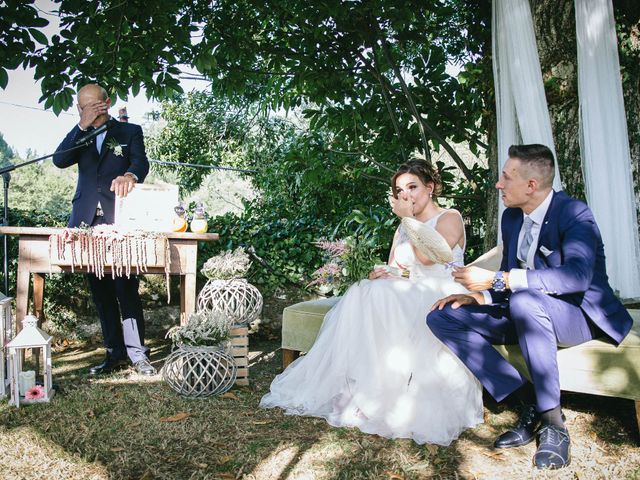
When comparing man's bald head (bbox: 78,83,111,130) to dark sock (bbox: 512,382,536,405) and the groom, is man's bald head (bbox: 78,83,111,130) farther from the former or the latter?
dark sock (bbox: 512,382,536,405)

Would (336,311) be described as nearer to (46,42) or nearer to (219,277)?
(219,277)

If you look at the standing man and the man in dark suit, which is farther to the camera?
the standing man

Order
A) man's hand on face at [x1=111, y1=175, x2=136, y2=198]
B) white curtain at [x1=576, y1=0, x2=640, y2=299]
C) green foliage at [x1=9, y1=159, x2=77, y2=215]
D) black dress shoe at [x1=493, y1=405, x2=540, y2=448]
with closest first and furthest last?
1. black dress shoe at [x1=493, y1=405, x2=540, y2=448]
2. white curtain at [x1=576, y1=0, x2=640, y2=299]
3. man's hand on face at [x1=111, y1=175, x2=136, y2=198]
4. green foliage at [x1=9, y1=159, x2=77, y2=215]

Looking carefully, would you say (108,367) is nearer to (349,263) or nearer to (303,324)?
(303,324)

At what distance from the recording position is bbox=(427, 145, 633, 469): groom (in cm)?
235

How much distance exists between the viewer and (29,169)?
14.6 metres

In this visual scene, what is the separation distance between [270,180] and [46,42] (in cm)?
463

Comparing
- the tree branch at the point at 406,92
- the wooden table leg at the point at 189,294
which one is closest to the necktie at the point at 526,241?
the tree branch at the point at 406,92

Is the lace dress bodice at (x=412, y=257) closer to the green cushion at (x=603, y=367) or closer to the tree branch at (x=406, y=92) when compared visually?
the green cushion at (x=603, y=367)

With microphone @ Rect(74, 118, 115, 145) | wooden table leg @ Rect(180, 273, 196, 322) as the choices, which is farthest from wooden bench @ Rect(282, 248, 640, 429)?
microphone @ Rect(74, 118, 115, 145)

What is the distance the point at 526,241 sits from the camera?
2.73 m

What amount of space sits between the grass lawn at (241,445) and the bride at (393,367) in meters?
0.08

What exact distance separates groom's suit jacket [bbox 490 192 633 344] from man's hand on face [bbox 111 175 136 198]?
2.56m

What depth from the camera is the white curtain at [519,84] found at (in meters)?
3.63
